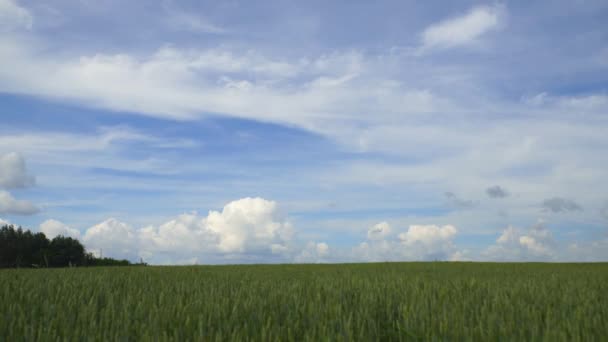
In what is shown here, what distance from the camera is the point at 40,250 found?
20.9 meters

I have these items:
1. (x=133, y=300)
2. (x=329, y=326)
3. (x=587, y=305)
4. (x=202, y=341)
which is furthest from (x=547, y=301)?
(x=133, y=300)

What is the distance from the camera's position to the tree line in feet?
67.7

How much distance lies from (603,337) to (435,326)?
1115 mm

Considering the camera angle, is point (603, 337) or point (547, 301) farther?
point (547, 301)

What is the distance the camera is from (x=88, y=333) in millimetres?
3562

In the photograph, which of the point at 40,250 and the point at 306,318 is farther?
the point at 40,250

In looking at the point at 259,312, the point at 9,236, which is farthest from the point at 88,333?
the point at 9,236

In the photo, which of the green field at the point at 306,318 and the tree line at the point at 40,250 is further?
the tree line at the point at 40,250

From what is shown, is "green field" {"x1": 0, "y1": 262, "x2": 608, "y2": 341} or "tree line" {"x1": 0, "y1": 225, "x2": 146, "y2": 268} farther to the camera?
"tree line" {"x1": 0, "y1": 225, "x2": 146, "y2": 268}

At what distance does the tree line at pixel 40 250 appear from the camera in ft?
67.7

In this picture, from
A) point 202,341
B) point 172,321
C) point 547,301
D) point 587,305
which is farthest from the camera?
point 547,301

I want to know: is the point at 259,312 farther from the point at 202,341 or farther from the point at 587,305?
the point at 587,305

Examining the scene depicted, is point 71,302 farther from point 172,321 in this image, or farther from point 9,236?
point 9,236

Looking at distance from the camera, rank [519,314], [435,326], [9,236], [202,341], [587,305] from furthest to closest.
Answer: [9,236] < [587,305] < [519,314] < [435,326] < [202,341]
